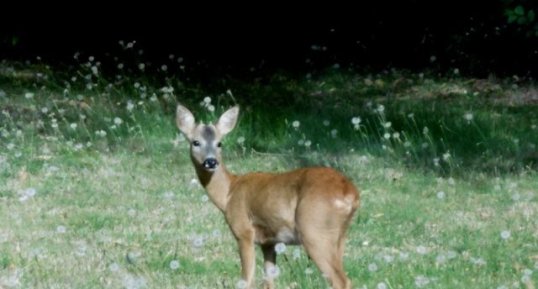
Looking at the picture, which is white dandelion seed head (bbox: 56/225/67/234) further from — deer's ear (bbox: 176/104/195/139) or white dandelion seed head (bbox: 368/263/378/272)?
white dandelion seed head (bbox: 368/263/378/272)

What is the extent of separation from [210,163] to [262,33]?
11.5 meters

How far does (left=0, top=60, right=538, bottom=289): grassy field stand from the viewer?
6914 mm

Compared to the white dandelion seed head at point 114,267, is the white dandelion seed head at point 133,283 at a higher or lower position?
higher

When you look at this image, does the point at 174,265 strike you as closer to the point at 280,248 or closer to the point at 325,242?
the point at 280,248

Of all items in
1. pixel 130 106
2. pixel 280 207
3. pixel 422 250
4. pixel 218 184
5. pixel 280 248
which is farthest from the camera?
pixel 130 106

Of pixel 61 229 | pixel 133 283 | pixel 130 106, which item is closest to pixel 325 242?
pixel 133 283

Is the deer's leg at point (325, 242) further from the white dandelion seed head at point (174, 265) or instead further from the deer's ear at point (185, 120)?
the deer's ear at point (185, 120)

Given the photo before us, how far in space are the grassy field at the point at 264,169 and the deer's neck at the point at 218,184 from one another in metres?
0.24

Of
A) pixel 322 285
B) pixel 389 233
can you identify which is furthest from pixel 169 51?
pixel 322 285

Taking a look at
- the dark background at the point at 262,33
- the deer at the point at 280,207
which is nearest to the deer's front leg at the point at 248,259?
the deer at the point at 280,207

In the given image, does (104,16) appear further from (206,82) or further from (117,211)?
(117,211)

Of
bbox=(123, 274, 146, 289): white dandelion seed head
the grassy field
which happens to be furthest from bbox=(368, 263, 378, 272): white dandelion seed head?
bbox=(123, 274, 146, 289): white dandelion seed head

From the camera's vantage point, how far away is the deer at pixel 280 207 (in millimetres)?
5840

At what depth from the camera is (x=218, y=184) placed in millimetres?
6820
